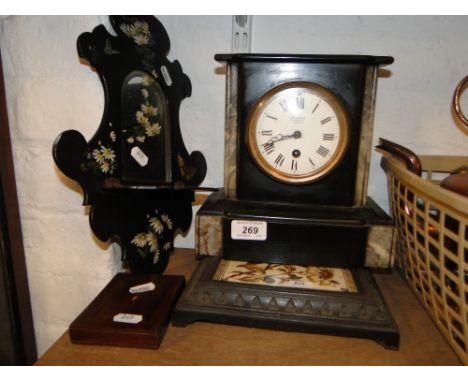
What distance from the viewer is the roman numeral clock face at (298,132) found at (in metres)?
0.70

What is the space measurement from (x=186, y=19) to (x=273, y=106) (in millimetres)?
417

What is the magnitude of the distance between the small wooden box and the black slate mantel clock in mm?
55

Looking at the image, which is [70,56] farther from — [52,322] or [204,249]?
A: [52,322]

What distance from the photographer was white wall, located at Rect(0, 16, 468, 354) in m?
0.79

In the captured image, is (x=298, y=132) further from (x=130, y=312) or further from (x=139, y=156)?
(x=130, y=312)

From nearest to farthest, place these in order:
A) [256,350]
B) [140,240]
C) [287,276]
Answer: [256,350]
[287,276]
[140,240]

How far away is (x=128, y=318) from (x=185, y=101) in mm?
624

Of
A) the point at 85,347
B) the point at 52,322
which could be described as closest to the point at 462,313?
the point at 85,347

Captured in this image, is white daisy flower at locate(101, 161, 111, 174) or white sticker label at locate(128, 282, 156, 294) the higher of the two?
white daisy flower at locate(101, 161, 111, 174)

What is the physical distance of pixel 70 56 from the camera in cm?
77

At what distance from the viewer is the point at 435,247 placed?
0.58m

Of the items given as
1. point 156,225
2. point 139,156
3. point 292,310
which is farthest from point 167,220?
point 292,310

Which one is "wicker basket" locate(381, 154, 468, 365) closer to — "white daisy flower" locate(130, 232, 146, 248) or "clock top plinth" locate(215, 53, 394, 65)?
"clock top plinth" locate(215, 53, 394, 65)


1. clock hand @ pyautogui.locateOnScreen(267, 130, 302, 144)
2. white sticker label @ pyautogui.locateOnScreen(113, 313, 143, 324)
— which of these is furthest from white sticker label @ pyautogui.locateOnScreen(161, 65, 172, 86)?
white sticker label @ pyautogui.locateOnScreen(113, 313, 143, 324)
